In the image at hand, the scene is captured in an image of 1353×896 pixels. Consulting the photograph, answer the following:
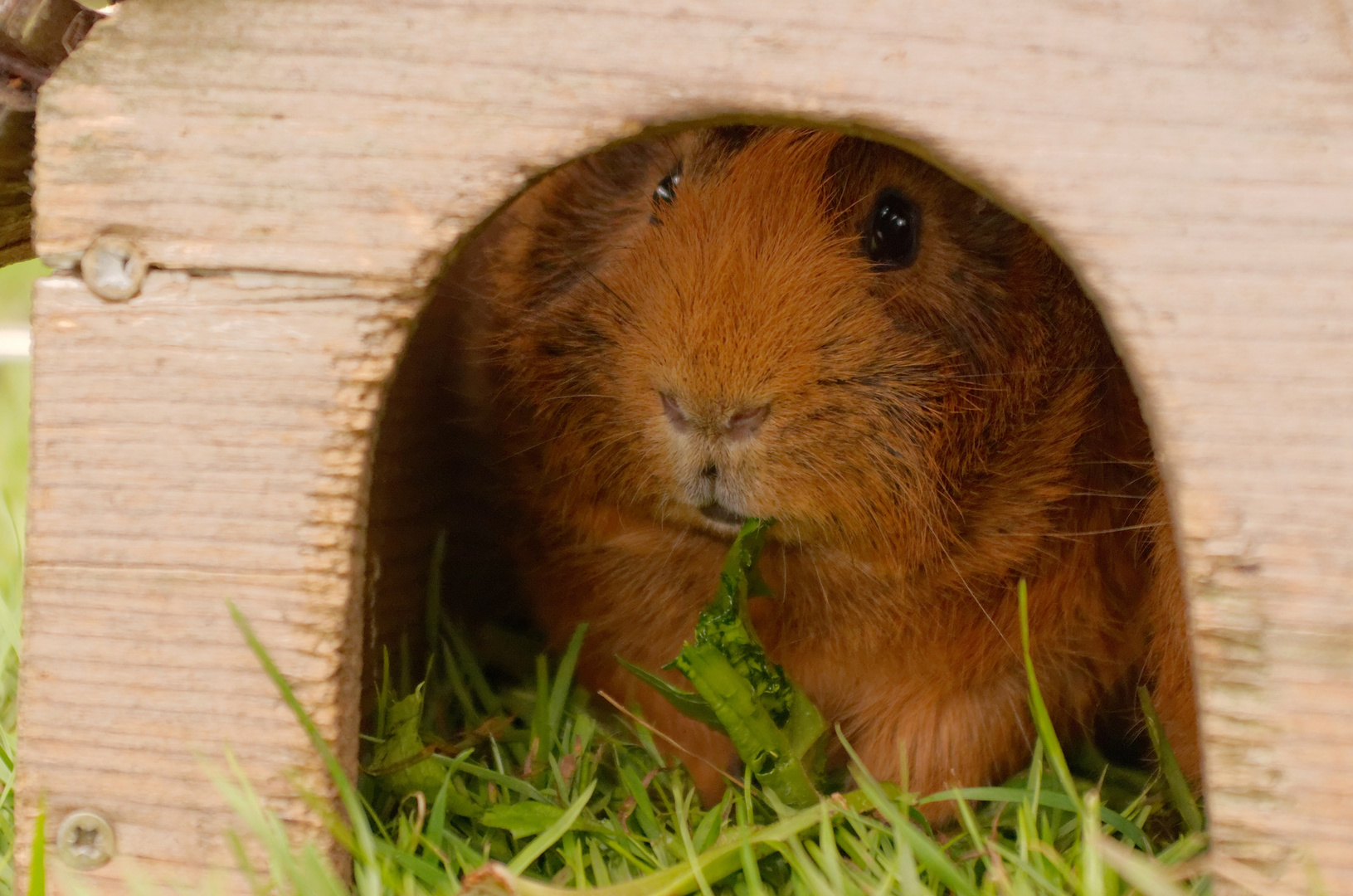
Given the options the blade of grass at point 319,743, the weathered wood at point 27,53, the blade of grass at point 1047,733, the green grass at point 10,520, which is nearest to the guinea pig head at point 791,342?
the blade of grass at point 1047,733

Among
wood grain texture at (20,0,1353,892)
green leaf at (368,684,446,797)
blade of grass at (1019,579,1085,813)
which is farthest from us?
green leaf at (368,684,446,797)

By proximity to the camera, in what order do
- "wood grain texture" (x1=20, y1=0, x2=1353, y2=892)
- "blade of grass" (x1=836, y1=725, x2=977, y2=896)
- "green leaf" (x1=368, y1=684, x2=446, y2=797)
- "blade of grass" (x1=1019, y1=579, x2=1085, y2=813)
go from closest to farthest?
"wood grain texture" (x1=20, y1=0, x2=1353, y2=892)
"blade of grass" (x1=836, y1=725, x2=977, y2=896)
"blade of grass" (x1=1019, y1=579, x2=1085, y2=813)
"green leaf" (x1=368, y1=684, x2=446, y2=797)

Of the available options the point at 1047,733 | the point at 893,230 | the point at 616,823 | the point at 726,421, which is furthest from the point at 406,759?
the point at 893,230

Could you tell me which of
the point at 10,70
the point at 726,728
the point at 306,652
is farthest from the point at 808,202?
the point at 10,70

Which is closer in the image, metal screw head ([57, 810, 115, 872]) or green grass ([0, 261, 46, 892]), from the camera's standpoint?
metal screw head ([57, 810, 115, 872])

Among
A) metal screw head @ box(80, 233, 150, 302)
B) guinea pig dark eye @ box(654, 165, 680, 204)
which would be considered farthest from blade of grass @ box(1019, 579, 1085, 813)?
metal screw head @ box(80, 233, 150, 302)

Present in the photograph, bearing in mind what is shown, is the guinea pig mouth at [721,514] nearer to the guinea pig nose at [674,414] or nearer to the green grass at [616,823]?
the guinea pig nose at [674,414]

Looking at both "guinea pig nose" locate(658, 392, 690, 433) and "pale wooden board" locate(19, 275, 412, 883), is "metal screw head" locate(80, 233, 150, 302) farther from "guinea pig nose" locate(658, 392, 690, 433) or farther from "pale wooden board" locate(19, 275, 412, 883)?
"guinea pig nose" locate(658, 392, 690, 433)
